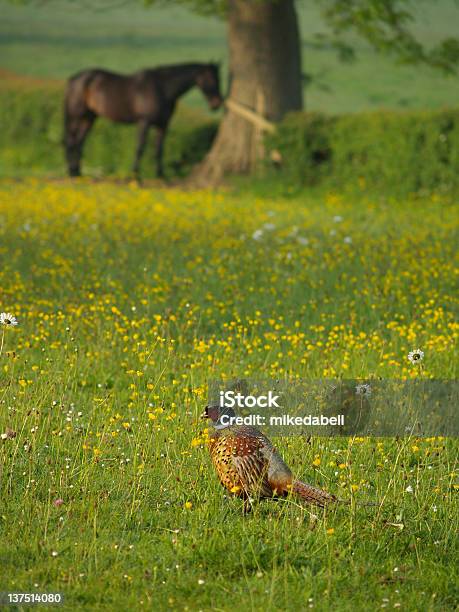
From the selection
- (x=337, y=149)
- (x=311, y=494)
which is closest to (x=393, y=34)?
(x=337, y=149)

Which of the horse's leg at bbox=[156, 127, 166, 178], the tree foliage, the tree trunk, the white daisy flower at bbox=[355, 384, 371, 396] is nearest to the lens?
the white daisy flower at bbox=[355, 384, 371, 396]

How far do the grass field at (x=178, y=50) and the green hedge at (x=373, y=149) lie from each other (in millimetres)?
17039

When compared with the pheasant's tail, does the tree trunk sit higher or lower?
higher

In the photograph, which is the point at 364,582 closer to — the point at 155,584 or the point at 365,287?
the point at 155,584

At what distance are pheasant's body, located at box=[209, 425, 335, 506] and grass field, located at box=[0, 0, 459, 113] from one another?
33386 millimetres

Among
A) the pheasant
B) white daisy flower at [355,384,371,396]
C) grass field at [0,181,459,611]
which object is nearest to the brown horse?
grass field at [0,181,459,611]

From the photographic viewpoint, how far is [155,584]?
16.1ft

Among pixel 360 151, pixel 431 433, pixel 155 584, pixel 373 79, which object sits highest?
pixel 373 79

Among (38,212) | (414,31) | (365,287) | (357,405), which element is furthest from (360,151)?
(414,31)

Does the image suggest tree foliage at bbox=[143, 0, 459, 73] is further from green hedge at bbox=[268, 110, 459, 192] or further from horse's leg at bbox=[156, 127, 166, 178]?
horse's leg at bbox=[156, 127, 166, 178]

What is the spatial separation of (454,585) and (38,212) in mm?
13000

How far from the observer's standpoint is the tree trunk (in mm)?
23156

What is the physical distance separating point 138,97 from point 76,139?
2.42 m

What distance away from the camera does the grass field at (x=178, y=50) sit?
4353 centimetres
